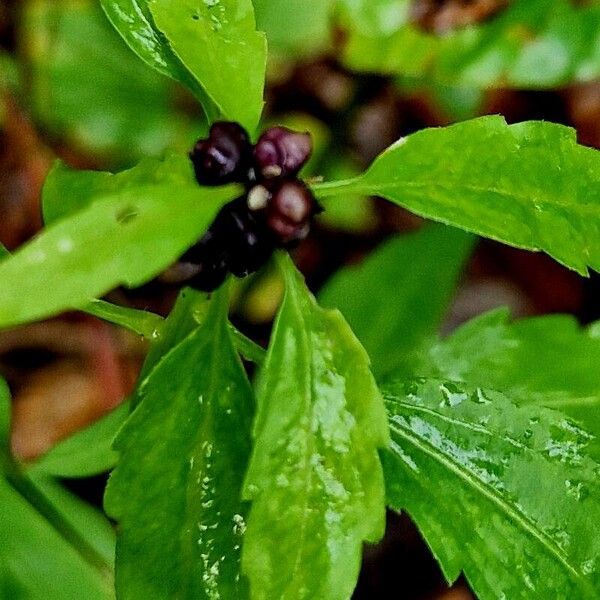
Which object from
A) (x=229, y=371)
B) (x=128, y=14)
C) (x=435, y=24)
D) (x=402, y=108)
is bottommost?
(x=402, y=108)

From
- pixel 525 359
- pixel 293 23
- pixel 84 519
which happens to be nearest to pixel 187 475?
pixel 525 359

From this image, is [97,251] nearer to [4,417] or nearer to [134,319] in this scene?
[134,319]

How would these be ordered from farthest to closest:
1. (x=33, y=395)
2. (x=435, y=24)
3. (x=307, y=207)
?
(x=33, y=395) → (x=435, y=24) → (x=307, y=207)

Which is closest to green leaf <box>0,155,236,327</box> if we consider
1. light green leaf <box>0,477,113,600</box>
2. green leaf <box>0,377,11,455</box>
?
green leaf <box>0,377,11,455</box>

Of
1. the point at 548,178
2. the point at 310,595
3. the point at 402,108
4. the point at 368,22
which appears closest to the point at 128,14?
the point at 548,178

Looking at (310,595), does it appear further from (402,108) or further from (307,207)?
(402,108)

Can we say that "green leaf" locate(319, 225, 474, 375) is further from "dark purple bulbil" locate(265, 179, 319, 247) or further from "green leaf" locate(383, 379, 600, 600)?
"dark purple bulbil" locate(265, 179, 319, 247)

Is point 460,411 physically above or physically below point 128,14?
below
